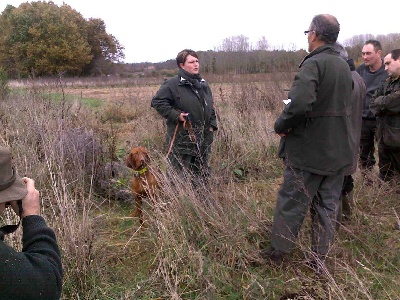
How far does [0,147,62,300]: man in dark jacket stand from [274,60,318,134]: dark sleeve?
2.02 metres

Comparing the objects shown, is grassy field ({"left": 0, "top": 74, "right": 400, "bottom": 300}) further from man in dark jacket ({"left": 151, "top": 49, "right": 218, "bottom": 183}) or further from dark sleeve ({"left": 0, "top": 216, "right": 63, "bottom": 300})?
dark sleeve ({"left": 0, "top": 216, "right": 63, "bottom": 300})

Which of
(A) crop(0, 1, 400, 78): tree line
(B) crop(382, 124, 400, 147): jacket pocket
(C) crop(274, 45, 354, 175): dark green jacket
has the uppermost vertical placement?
(A) crop(0, 1, 400, 78): tree line

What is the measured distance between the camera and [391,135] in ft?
15.9

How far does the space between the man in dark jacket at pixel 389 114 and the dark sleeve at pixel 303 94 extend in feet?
6.97

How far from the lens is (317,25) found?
10.3ft

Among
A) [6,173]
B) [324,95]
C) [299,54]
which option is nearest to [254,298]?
[324,95]

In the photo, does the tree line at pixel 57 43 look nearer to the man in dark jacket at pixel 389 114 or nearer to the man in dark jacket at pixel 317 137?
the man in dark jacket at pixel 389 114

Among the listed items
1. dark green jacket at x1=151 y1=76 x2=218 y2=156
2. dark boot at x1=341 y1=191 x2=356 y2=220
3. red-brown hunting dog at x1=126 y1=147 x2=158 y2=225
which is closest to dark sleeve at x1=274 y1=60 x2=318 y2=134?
dark boot at x1=341 y1=191 x2=356 y2=220

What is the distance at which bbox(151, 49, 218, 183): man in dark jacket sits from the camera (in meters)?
4.48

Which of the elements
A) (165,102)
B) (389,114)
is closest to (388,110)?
(389,114)

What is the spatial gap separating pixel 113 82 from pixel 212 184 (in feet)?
86.5

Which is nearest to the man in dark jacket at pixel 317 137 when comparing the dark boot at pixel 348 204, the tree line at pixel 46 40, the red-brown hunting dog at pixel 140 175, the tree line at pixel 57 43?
the dark boot at pixel 348 204

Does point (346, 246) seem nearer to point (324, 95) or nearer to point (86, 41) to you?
point (324, 95)

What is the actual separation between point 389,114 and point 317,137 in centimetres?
229
